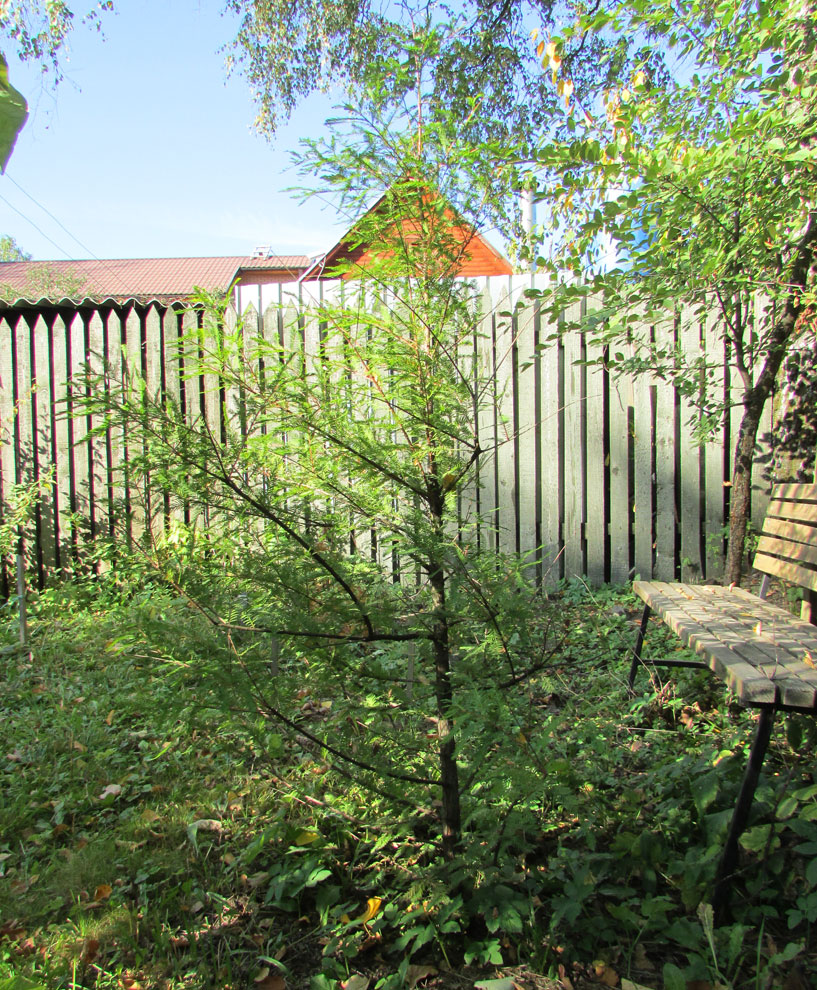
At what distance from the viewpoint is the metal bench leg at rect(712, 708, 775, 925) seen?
5.00ft

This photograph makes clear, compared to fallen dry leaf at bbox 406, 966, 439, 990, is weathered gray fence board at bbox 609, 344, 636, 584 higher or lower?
higher

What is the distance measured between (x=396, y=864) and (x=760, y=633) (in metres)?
1.27

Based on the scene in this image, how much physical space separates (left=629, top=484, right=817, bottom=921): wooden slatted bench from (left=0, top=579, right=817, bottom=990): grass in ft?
0.53

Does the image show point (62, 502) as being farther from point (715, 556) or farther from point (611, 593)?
point (715, 556)

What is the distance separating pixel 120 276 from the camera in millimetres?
35062

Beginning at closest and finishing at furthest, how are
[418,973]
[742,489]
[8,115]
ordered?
[8,115], [418,973], [742,489]

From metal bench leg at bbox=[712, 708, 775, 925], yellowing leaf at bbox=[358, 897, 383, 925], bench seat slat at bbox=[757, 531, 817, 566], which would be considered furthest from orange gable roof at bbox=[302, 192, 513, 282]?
yellowing leaf at bbox=[358, 897, 383, 925]

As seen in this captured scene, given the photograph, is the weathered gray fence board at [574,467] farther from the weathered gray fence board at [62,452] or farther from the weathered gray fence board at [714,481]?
the weathered gray fence board at [62,452]

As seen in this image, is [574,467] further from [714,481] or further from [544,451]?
[714,481]

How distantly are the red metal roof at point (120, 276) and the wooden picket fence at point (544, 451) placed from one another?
1084 inches

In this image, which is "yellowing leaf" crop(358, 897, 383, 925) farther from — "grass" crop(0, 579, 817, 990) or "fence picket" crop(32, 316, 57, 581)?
"fence picket" crop(32, 316, 57, 581)

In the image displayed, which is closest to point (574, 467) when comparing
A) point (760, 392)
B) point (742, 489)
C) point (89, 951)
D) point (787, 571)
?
point (742, 489)

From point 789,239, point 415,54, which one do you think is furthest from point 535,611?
point 789,239

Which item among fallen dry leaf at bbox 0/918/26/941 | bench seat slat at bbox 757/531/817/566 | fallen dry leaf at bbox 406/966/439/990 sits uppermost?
bench seat slat at bbox 757/531/817/566
